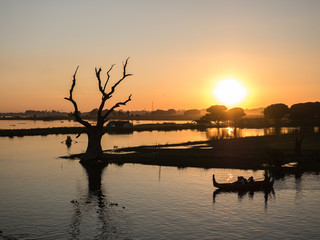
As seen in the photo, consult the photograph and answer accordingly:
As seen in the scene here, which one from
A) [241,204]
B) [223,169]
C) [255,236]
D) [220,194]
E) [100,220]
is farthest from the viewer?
[223,169]

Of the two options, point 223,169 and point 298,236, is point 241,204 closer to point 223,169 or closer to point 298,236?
point 298,236

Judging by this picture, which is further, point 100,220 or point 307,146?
point 307,146

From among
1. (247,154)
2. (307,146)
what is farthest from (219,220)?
(307,146)

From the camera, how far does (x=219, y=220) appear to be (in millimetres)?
35281

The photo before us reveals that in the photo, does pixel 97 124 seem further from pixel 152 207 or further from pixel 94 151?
pixel 152 207

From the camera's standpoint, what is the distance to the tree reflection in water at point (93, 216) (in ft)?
105

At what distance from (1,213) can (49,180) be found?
56.6 feet

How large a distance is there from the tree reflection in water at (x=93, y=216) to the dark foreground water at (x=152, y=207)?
0.07 m

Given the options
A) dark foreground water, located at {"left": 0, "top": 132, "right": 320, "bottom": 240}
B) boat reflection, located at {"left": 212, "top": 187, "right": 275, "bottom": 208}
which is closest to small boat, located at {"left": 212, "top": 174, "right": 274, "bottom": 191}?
boat reflection, located at {"left": 212, "top": 187, "right": 275, "bottom": 208}

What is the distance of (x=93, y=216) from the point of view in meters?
36.9

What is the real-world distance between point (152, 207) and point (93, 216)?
5.82 meters

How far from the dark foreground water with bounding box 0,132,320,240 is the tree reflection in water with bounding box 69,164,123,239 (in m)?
0.07

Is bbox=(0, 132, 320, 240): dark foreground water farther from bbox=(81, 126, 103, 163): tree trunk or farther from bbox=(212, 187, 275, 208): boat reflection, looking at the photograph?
bbox=(81, 126, 103, 163): tree trunk

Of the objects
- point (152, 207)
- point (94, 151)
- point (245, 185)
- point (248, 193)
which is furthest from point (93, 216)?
point (94, 151)
